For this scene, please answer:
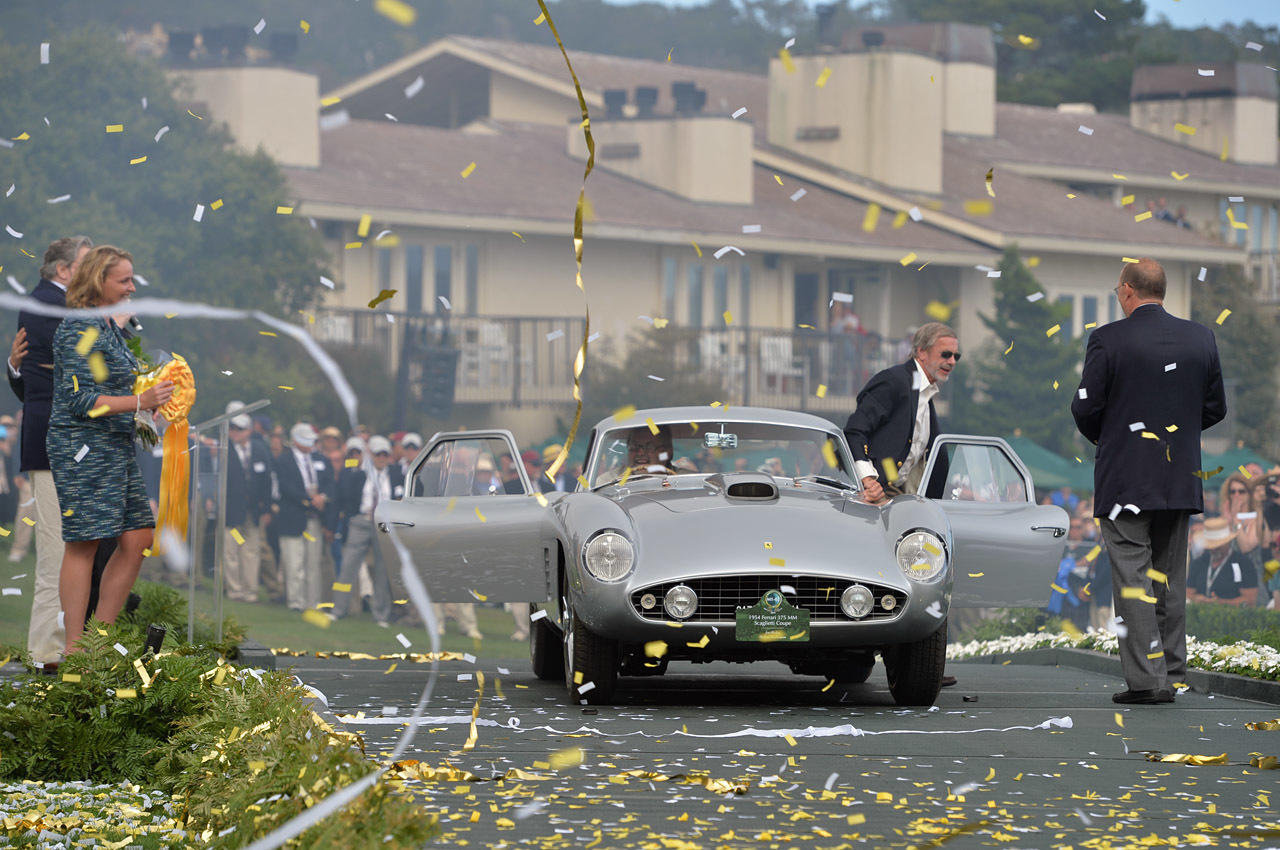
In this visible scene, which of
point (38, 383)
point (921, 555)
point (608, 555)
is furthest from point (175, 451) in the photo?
point (921, 555)

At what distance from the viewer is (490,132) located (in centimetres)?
4081

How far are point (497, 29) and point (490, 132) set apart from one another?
25.7m

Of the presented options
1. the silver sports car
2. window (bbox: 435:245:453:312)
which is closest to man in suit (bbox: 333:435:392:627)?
the silver sports car

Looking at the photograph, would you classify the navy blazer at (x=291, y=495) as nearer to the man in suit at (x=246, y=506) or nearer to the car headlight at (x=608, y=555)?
the man in suit at (x=246, y=506)

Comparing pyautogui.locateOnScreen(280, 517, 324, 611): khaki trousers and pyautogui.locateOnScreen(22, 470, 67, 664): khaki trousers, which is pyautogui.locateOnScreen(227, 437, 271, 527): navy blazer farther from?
pyautogui.locateOnScreen(22, 470, 67, 664): khaki trousers

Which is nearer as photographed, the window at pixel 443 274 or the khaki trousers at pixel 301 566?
the khaki trousers at pixel 301 566

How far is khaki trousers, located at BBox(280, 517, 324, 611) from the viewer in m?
20.8

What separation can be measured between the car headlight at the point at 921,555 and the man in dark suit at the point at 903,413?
1.52m

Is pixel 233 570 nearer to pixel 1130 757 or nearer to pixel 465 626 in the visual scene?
pixel 465 626

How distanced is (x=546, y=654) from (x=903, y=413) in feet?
7.47

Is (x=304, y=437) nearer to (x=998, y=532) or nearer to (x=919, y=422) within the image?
(x=919, y=422)

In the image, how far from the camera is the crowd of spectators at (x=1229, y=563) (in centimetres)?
1822

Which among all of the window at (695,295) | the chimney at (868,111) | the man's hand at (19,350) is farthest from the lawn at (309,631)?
the chimney at (868,111)

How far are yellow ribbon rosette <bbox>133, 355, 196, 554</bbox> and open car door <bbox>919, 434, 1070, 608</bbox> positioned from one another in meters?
3.58
